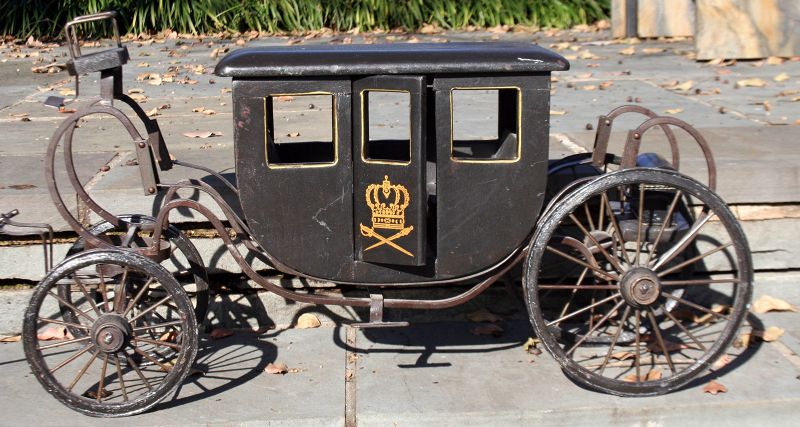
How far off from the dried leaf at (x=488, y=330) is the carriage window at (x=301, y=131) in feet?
3.34

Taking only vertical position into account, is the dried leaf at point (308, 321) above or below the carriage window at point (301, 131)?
below

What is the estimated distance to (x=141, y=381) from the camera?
157 inches

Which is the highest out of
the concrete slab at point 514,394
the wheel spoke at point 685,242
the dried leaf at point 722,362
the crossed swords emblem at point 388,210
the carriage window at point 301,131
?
the carriage window at point 301,131

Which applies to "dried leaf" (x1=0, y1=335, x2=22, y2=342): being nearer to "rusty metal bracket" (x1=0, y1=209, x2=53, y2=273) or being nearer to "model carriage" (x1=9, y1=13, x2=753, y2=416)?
"rusty metal bracket" (x1=0, y1=209, x2=53, y2=273)

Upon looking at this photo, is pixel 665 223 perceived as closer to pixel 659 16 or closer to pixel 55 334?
pixel 55 334

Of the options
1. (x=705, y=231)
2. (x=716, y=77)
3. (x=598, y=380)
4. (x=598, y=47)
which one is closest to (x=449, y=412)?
(x=598, y=380)

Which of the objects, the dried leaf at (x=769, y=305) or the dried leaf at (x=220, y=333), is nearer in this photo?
the dried leaf at (x=220, y=333)

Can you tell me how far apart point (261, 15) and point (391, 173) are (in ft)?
25.6

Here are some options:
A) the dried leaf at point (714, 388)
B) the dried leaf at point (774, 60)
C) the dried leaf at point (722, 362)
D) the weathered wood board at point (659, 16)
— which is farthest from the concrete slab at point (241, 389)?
the weathered wood board at point (659, 16)

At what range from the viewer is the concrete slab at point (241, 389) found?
144 inches

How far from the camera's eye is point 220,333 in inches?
174

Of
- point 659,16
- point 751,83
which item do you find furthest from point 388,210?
point 659,16

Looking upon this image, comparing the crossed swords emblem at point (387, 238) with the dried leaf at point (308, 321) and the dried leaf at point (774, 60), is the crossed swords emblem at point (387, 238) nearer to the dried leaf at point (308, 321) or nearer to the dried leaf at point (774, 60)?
the dried leaf at point (308, 321)

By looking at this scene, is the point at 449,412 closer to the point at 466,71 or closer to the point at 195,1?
the point at 466,71
